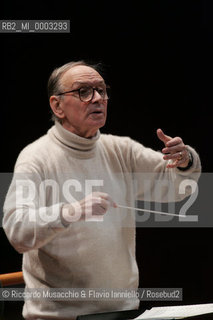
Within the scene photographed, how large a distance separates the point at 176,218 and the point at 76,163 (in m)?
0.81

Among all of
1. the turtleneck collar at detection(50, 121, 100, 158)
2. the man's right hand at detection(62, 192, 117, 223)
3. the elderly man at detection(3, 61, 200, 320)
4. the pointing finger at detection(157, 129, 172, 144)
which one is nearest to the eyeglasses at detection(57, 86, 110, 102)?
the elderly man at detection(3, 61, 200, 320)

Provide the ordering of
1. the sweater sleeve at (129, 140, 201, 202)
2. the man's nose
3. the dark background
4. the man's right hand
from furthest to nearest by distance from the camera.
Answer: the dark background, the sweater sleeve at (129, 140, 201, 202), the man's nose, the man's right hand

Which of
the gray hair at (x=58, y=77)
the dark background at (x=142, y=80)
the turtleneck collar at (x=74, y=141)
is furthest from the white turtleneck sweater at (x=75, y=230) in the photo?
the dark background at (x=142, y=80)

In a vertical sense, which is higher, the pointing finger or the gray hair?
the gray hair

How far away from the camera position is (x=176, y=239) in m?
2.27

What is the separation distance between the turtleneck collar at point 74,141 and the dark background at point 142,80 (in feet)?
1.32

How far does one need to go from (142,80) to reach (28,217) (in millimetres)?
985

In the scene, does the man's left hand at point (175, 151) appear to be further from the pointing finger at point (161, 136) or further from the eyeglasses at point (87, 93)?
the eyeglasses at point (87, 93)

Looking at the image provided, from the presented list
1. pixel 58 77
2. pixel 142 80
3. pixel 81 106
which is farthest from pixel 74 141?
pixel 142 80

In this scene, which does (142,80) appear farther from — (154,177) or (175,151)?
(175,151)

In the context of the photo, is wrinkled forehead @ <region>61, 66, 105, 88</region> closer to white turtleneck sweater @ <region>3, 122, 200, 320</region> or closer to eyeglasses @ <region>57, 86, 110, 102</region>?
eyeglasses @ <region>57, 86, 110, 102</region>

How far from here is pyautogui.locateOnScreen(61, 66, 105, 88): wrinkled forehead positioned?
1.65 meters

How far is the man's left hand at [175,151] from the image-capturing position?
1560 mm

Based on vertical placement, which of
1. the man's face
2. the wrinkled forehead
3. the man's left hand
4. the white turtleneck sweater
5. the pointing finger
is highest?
the wrinkled forehead
